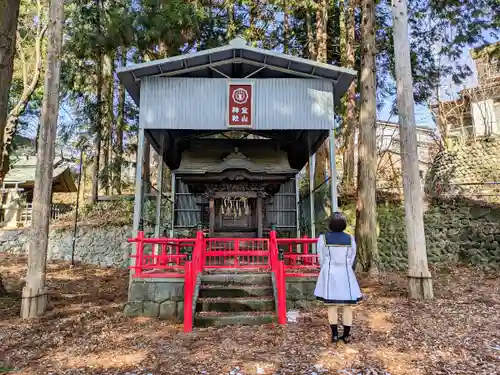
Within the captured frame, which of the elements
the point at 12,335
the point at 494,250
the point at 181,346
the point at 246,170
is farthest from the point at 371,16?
the point at 12,335

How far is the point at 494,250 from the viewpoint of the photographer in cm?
1157

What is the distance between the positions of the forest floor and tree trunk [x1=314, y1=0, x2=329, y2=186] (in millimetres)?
6839

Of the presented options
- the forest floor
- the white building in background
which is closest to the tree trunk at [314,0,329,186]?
the forest floor

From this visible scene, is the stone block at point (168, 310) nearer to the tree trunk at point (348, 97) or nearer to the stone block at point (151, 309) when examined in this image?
the stone block at point (151, 309)

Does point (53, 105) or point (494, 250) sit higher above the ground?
point (53, 105)

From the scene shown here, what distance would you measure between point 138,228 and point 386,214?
32.4ft

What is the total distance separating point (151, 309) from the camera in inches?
260

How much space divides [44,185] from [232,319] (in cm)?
427

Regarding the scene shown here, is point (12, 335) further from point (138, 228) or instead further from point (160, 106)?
point (160, 106)

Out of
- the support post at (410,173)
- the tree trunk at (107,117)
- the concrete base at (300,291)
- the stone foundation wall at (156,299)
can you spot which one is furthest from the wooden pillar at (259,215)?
the tree trunk at (107,117)

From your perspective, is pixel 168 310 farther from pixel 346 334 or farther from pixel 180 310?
pixel 346 334

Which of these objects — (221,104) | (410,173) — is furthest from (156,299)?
(410,173)

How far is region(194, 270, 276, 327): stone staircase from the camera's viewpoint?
568 centimetres

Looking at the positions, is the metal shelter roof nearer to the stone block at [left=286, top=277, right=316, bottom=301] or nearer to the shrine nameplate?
the shrine nameplate
